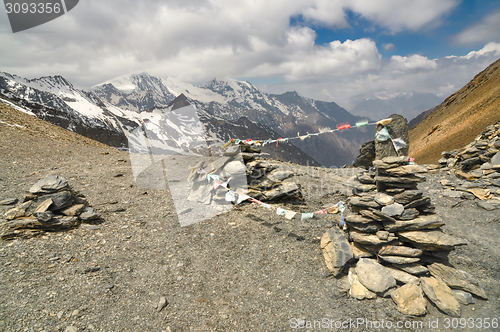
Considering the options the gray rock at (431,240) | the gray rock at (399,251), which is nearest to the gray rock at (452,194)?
the gray rock at (431,240)

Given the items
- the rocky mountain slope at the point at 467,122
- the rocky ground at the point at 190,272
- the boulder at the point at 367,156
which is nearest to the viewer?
the rocky ground at the point at 190,272

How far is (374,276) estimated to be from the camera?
24.7ft

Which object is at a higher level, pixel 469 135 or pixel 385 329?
pixel 469 135

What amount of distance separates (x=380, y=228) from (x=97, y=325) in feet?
31.4

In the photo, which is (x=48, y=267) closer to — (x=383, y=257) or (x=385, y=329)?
(x=385, y=329)

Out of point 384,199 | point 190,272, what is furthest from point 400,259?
point 190,272

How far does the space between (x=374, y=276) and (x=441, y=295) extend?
1819mm

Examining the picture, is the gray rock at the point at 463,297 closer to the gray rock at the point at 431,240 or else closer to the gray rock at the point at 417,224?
the gray rock at the point at 431,240

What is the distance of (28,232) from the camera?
8.36 metres

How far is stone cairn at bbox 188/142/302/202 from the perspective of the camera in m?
14.1

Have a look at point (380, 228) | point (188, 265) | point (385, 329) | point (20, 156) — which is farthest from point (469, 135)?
point (20, 156)

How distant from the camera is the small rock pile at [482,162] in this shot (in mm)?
15128

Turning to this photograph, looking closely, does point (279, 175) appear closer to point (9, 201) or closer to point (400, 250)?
point (400, 250)

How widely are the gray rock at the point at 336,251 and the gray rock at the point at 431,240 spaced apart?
6.60 ft
